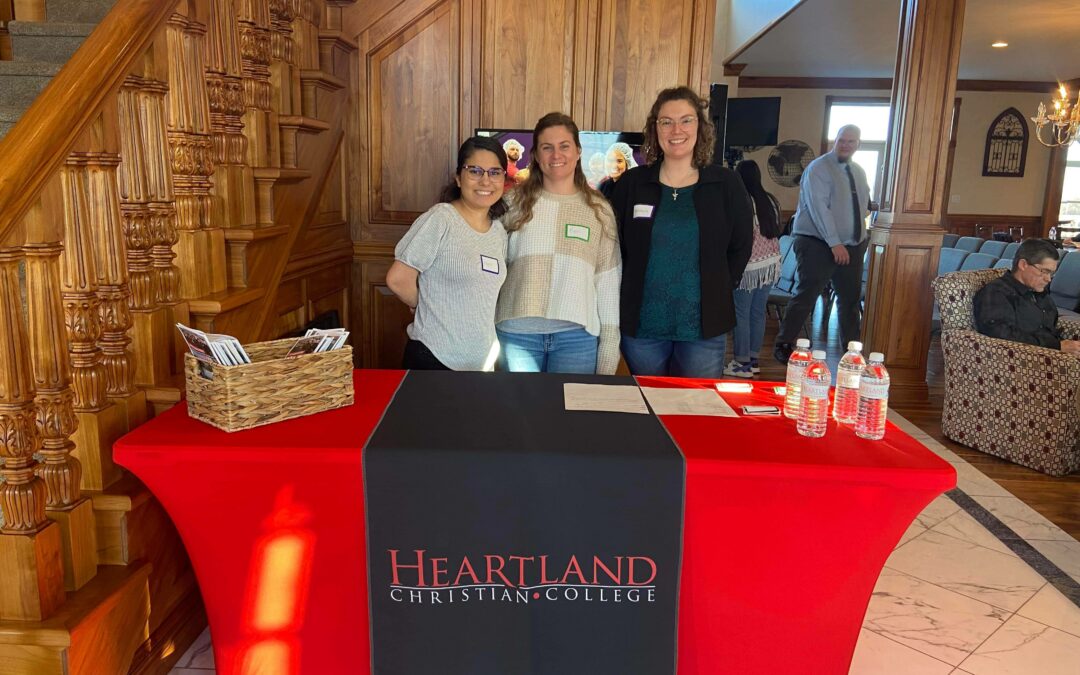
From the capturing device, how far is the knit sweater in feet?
7.93

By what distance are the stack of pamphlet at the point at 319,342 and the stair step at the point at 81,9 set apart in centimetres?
185

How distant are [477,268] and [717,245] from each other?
2.70ft

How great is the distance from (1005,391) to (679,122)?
249 centimetres

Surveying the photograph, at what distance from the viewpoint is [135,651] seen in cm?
184

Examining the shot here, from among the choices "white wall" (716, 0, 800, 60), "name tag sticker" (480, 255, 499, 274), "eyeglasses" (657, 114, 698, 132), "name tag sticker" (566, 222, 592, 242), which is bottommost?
"name tag sticker" (480, 255, 499, 274)

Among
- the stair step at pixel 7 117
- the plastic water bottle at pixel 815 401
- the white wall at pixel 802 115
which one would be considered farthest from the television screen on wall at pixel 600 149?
the white wall at pixel 802 115

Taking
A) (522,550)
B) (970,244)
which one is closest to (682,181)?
(522,550)

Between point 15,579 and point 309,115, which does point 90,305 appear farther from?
point 309,115

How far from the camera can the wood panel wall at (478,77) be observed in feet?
12.3

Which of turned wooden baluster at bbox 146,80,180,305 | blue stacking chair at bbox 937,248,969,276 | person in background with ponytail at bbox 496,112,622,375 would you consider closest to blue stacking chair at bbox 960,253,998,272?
blue stacking chair at bbox 937,248,969,276

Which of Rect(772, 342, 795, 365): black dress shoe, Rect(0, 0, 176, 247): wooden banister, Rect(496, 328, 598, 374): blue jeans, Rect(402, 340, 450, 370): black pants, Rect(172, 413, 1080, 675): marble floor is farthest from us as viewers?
Rect(772, 342, 795, 365): black dress shoe

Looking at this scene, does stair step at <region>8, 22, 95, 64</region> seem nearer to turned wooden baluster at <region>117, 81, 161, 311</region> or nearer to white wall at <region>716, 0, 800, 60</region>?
turned wooden baluster at <region>117, 81, 161, 311</region>

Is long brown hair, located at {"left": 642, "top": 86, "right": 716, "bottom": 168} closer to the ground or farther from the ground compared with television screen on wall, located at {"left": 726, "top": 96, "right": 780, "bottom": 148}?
closer to the ground

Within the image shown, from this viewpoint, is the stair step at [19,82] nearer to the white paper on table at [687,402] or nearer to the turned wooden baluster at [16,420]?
the turned wooden baluster at [16,420]
